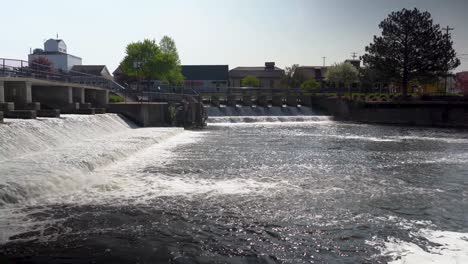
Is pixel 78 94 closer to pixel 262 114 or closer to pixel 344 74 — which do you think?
pixel 262 114

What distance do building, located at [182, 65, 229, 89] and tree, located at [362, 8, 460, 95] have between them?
1755 inches

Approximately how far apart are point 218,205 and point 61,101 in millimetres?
21378

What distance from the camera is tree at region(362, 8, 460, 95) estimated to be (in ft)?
170

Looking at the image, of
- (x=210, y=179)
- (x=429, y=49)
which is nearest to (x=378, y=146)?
(x=210, y=179)

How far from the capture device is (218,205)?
9.86 m

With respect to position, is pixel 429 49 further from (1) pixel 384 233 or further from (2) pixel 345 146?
(1) pixel 384 233

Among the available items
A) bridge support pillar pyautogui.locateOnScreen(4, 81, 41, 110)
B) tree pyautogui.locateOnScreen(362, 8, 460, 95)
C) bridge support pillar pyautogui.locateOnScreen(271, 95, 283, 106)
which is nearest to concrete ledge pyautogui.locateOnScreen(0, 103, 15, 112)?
bridge support pillar pyautogui.locateOnScreen(4, 81, 41, 110)

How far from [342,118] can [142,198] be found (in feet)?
139

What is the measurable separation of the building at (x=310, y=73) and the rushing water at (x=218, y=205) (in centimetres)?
8027

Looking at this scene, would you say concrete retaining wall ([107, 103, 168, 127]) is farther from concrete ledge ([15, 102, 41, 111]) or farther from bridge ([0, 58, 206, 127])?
concrete ledge ([15, 102, 41, 111])

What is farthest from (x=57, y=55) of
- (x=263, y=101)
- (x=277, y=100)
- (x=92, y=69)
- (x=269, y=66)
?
(x=277, y=100)

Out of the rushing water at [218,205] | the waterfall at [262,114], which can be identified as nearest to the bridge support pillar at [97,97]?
the waterfall at [262,114]

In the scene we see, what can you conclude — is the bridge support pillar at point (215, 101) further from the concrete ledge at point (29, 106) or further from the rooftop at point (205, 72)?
the rooftop at point (205, 72)

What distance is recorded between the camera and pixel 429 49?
51.9m
